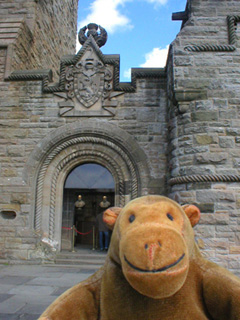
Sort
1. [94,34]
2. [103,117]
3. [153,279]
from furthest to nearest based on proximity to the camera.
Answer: [94,34] < [103,117] < [153,279]

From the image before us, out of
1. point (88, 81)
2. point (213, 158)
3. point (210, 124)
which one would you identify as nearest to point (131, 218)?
point (213, 158)

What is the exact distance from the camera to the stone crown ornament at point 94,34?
25.7 feet

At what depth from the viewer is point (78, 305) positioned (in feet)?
5.31

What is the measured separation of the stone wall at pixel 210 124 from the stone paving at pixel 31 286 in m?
2.56

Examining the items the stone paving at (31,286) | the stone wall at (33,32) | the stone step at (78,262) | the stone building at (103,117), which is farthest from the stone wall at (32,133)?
the stone wall at (33,32)

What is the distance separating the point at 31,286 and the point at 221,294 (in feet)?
12.1

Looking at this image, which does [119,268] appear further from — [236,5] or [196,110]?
[236,5]

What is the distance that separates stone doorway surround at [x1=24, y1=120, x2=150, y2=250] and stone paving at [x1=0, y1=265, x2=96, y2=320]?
1.12m

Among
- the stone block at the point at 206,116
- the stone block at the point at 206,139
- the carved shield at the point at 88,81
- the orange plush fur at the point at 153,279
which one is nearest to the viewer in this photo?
the orange plush fur at the point at 153,279

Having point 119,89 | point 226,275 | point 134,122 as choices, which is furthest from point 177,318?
point 119,89

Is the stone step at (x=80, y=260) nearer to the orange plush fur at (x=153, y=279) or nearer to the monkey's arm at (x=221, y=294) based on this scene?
the orange plush fur at (x=153, y=279)

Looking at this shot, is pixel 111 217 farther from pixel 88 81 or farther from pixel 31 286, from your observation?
pixel 88 81

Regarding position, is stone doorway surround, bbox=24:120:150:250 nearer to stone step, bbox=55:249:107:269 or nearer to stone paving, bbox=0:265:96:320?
stone step, bbox=55:249:107:269

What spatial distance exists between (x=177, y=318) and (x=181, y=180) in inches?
164
